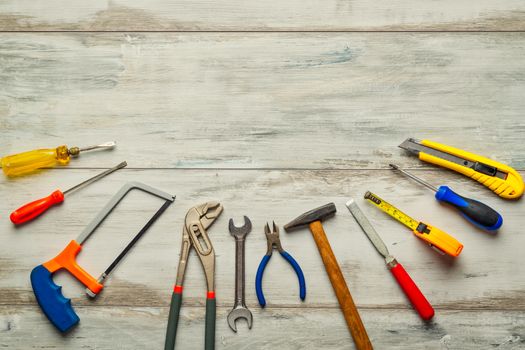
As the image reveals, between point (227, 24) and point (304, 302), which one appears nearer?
point (304, 302)

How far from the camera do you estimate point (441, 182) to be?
120 centimetres

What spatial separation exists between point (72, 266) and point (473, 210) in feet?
3.00

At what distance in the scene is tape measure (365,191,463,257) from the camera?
109cm

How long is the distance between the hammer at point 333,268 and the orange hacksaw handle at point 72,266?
0.45 metres

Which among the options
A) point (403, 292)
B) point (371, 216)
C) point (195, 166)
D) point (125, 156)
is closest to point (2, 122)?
point (125, 156)

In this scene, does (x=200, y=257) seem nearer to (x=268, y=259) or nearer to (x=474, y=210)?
(x=268, y=259)

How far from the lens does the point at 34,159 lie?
120 cm

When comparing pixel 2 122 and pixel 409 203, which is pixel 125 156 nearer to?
pixel 2 122

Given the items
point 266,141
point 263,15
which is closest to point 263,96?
point 266,141

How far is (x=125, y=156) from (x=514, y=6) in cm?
105

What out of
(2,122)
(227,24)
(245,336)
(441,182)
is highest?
(227,24)

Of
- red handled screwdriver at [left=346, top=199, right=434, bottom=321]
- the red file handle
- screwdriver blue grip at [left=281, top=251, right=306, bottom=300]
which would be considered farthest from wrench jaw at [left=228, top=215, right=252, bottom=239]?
the red file handle

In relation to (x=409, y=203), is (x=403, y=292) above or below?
below

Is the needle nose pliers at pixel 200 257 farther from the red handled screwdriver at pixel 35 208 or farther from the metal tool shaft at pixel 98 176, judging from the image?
the red handled screwdriver at pixel 35 208
